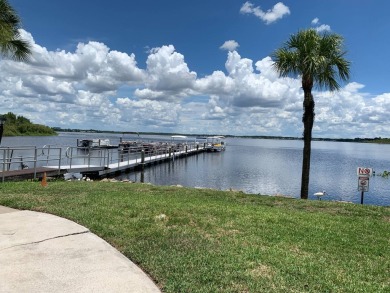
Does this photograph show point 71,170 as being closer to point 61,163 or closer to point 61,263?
point 61,163

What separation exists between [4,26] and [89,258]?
11.0m

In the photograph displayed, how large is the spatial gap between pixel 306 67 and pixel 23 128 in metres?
122

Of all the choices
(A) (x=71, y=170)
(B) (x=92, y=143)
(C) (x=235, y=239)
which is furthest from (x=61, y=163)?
(B) (x=92, y=143)

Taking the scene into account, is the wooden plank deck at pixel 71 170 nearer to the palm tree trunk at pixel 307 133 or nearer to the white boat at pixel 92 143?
the palm tree trunk at pixel 307 133

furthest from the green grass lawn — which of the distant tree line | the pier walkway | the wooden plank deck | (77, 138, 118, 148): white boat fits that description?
the distant tree line

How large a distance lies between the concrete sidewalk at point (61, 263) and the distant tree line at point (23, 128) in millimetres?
112647

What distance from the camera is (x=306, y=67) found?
1422 cm

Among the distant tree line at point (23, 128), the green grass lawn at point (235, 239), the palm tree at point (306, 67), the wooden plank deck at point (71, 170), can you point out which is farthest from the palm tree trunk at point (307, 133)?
the distant tree line at point (23, 128)

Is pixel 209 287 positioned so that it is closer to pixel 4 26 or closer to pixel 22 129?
pixel 4 26

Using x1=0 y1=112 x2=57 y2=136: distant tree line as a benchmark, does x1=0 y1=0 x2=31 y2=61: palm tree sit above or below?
above

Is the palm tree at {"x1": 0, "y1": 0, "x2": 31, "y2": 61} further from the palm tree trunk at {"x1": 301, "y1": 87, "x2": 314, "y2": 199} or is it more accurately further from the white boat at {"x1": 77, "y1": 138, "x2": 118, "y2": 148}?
the white boat at {"x1": 77, "y1": 138, "x2": 118, "y2": 148}

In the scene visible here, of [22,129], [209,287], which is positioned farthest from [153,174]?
[22,129]

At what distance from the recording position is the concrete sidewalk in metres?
3.95

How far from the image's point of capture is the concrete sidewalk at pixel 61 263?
3.95 meters
